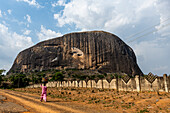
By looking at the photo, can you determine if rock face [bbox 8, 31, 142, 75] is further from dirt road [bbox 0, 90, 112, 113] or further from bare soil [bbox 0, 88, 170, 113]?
dirt road [bbox 0, 90, 112, 113]

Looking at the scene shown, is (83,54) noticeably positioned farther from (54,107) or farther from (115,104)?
(54,107)

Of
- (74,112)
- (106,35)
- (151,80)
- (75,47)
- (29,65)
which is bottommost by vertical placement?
(74,112)

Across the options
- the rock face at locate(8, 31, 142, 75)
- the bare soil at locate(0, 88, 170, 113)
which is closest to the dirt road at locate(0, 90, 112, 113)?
the bare soil at locate(0, 88, 170, 113)

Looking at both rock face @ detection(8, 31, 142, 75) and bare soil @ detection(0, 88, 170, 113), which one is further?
rock face @ detection(8, 31, 142, 75)

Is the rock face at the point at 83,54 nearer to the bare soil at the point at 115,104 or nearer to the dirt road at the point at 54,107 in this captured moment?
the bare soil at the point at 115,104

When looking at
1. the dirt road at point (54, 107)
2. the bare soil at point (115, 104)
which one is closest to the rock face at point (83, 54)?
the bare soil at point (115, 104)

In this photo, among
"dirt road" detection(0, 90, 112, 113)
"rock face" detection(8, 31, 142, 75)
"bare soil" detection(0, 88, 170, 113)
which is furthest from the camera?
"rock face" detection(8, 31, 142, 75)

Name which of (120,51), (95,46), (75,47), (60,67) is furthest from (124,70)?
(60,67)

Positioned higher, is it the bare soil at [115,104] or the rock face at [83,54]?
the rock face at [83,54]

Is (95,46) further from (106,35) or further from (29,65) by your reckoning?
(29,65)

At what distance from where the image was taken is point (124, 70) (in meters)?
141

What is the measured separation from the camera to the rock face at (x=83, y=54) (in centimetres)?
13862

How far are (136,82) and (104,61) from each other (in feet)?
400

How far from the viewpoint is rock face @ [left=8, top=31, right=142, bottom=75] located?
455ft
